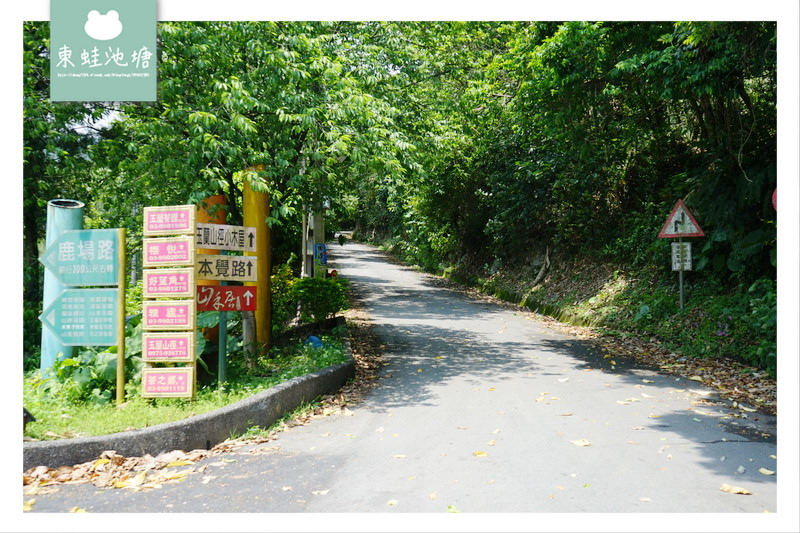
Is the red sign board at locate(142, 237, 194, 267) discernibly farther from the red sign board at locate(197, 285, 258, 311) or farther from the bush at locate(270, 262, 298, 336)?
the bush at locate(270, 262, 298, 336)

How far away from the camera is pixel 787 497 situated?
3979 millimetres

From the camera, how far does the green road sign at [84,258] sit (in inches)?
224

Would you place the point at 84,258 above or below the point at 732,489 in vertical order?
above

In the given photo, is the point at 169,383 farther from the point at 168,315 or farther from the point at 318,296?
the point at 318,296

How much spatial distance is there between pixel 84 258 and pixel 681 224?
30.2 feet

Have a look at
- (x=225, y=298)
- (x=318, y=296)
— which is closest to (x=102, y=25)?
(x=225, y=298)

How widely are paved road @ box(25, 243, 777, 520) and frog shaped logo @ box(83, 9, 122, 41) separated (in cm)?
340

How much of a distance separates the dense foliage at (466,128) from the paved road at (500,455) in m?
2.55

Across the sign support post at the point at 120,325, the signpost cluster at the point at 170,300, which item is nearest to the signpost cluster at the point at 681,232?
the signpost cluster at the point at 170,300

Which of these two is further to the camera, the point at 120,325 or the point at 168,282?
the point at 168,282

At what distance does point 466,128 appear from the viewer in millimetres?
16875

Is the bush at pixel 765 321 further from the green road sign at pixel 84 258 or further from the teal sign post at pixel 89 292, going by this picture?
the green road sign at pixel 84 258

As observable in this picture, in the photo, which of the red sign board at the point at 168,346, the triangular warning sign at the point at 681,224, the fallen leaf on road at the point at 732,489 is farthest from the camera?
the triangular warning sign at the point at 681,224

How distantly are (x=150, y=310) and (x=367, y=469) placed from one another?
9.06 ft
